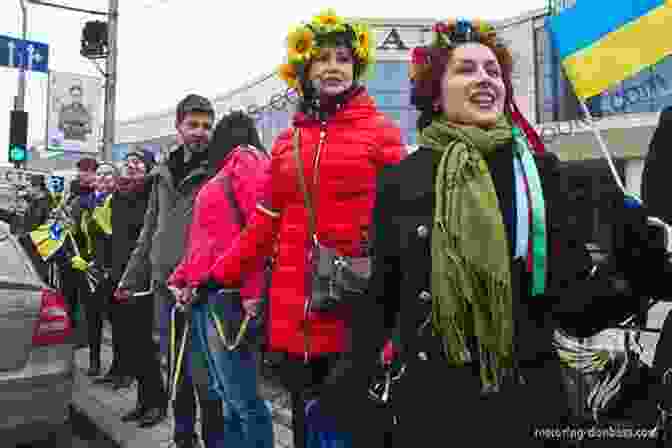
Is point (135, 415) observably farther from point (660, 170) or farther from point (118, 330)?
point (660, 170)

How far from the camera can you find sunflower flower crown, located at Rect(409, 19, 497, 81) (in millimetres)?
1704

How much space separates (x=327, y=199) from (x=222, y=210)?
0.80m

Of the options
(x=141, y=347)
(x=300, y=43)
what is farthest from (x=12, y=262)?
(x=300, y=43)

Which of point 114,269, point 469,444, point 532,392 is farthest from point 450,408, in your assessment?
point 114,269

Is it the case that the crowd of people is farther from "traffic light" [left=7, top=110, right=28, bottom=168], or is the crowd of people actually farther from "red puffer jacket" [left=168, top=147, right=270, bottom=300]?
"traffic light" [left=7, top=110, right=28, bottom=168]

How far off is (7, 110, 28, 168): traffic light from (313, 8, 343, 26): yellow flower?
37.2 feet

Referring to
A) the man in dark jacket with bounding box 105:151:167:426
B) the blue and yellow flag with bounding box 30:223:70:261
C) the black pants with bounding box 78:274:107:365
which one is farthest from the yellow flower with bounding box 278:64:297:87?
the blue and yellow flag with bounding box 30:223:70:261

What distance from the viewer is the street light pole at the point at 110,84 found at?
32.9 ft

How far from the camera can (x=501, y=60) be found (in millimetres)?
1738

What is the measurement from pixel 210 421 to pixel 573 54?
224 cm

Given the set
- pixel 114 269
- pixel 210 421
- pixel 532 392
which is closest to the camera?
pixel 532 392

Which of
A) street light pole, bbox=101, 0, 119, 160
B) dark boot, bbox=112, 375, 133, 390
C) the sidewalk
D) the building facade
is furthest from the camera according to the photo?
street light pole, bbox=101, 0, 119, 160

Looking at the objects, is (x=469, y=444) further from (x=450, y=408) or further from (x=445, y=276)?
(x=445, y=276)

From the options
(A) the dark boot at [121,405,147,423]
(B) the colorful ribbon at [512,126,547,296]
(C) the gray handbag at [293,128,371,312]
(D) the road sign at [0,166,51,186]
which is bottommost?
(A) the dark boot at [121,405,147,423]
